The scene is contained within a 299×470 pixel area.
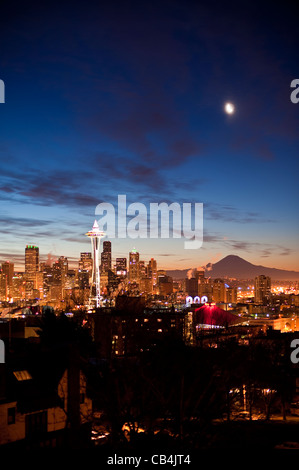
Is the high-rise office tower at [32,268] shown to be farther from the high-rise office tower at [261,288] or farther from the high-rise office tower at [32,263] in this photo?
the high-rise office tower at [261,288]

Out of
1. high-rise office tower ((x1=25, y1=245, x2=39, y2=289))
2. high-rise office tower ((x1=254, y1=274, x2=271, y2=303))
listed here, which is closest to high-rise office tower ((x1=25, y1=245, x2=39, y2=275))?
high-rise office tower ((x1=25, y1=245, x2=39, y2=289))

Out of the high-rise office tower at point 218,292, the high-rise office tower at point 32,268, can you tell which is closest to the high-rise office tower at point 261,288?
the high-rise office tower at point 218,292

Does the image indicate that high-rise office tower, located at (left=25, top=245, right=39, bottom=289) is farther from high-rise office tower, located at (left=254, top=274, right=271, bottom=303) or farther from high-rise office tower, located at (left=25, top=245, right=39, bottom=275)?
high-rise office tower, located at (left=254, top=274, right=271, bottom=303)

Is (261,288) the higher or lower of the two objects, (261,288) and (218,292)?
the higher

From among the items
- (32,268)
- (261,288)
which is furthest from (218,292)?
(32,268)

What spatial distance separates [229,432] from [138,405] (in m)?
1.91

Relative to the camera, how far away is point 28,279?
413 feet

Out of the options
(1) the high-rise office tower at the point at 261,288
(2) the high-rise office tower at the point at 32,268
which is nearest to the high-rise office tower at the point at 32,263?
(2) the high-rise office tower at the point at 32,268

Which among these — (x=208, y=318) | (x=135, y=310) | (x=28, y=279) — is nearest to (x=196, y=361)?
(x=208, y=318)

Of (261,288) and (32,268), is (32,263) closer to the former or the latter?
(32,268)

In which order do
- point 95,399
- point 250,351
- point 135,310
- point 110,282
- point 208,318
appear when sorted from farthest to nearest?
point 110,282 → point 135,310 → point 208,318 → point 250,351 → point 95,399

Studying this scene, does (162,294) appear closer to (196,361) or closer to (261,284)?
(261,284)

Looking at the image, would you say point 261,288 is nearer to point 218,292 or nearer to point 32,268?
point 218,292

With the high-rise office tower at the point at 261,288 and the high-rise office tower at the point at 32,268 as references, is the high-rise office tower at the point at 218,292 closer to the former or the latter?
the high-rise office tower at the point at 261,288
